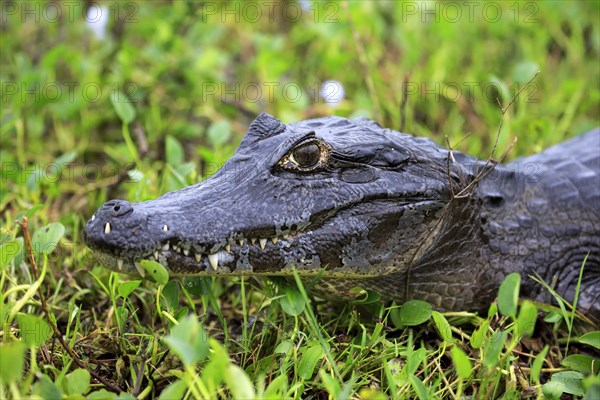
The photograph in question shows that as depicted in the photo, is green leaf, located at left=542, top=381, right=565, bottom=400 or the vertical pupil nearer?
green leaf, located at left=542, top=381, right=565, bottom=400

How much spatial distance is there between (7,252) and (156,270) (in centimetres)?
52

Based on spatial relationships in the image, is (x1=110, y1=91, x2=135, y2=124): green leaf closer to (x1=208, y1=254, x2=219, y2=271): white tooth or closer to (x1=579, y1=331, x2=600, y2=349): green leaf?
(x1=208, y1=254, x2=219, y2=271): white tooth

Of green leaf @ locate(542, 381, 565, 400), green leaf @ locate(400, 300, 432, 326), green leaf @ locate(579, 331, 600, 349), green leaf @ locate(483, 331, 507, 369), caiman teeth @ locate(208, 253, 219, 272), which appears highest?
caiman teeth @ locate(208, 253, 219, 272)

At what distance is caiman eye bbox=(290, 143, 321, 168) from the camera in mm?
2627

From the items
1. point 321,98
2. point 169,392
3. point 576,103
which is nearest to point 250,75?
point 321,98

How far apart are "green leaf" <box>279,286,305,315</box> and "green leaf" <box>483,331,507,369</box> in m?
0.66

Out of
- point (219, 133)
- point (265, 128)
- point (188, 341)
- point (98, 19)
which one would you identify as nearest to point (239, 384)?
point (188, 341)

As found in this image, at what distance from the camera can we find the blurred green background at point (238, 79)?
13.7 feet

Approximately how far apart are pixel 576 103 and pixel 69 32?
391 centimetres

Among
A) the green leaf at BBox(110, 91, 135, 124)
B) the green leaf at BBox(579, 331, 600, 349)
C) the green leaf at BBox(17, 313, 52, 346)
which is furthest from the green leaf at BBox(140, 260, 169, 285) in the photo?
the green leaf at BBox(110, 91, 135, 124)

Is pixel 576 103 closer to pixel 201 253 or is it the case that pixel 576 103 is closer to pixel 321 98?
pixel 321 98

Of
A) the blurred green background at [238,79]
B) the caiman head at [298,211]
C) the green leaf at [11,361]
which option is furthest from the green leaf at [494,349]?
the blurred green background at [238,79]

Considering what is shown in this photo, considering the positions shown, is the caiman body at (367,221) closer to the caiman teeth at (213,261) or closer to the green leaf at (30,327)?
the caiman teeth at (213,261)

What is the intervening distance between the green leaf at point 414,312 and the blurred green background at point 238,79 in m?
1.36
